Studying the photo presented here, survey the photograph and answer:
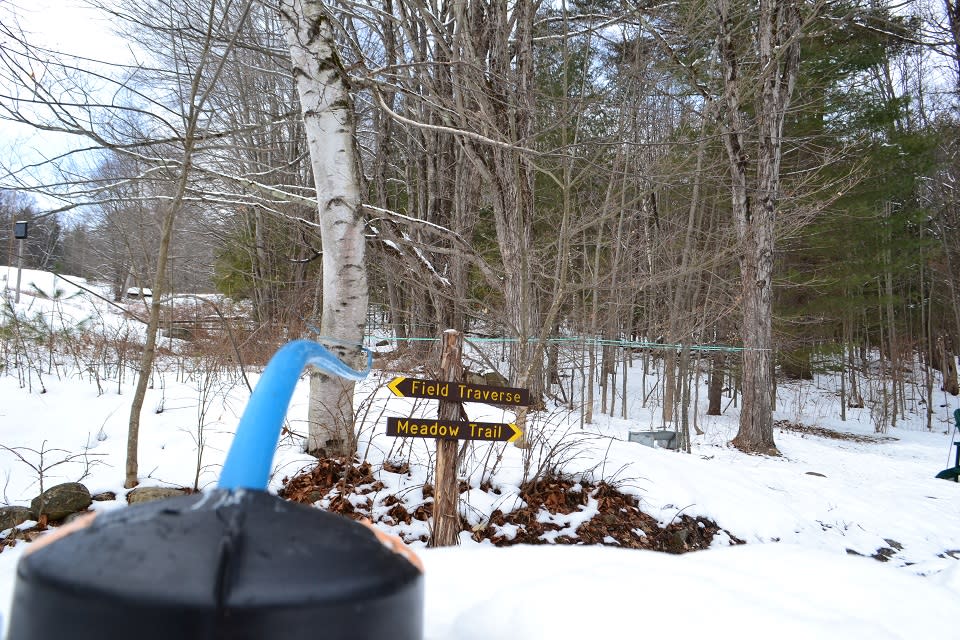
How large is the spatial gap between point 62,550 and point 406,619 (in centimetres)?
38

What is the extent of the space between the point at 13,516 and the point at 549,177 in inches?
435

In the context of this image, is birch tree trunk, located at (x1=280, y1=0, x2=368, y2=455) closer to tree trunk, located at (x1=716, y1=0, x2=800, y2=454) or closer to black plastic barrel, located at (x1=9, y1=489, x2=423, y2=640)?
black plastic barrel, located at (x1=9, y1=489, x2=423, y2=640)

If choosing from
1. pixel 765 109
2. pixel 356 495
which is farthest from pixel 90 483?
pixel 765 109

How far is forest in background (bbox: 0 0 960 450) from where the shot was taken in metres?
5.24

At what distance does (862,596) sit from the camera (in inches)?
83.4

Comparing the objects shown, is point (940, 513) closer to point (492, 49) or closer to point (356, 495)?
point (356, 495)

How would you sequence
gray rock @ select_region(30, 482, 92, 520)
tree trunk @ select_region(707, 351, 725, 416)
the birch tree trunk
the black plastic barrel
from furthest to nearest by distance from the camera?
tree trunk @ select_region(707, 351, 725, 416) → the birch tree trunk → gray rock @ select_region(30, 482, 92, 520) → the black plastic barrel

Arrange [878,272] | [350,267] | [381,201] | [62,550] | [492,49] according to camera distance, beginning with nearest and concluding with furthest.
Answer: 1. [62,550]
2. [350,267]
3. [492,49]
4. [381,201]
5. [878,272]

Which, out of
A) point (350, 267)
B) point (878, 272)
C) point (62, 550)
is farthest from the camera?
point (878, 272)

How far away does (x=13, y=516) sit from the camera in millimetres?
3656

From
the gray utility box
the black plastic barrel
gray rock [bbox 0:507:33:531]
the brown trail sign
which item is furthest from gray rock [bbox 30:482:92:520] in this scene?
the gray utility box

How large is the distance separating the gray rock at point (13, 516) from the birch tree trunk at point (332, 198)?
1.86 m

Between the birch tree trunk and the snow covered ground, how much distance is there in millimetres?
325

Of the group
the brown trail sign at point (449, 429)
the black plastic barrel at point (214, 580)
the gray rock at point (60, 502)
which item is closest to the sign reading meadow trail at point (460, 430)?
the brown trail sign at point (449, 429)
